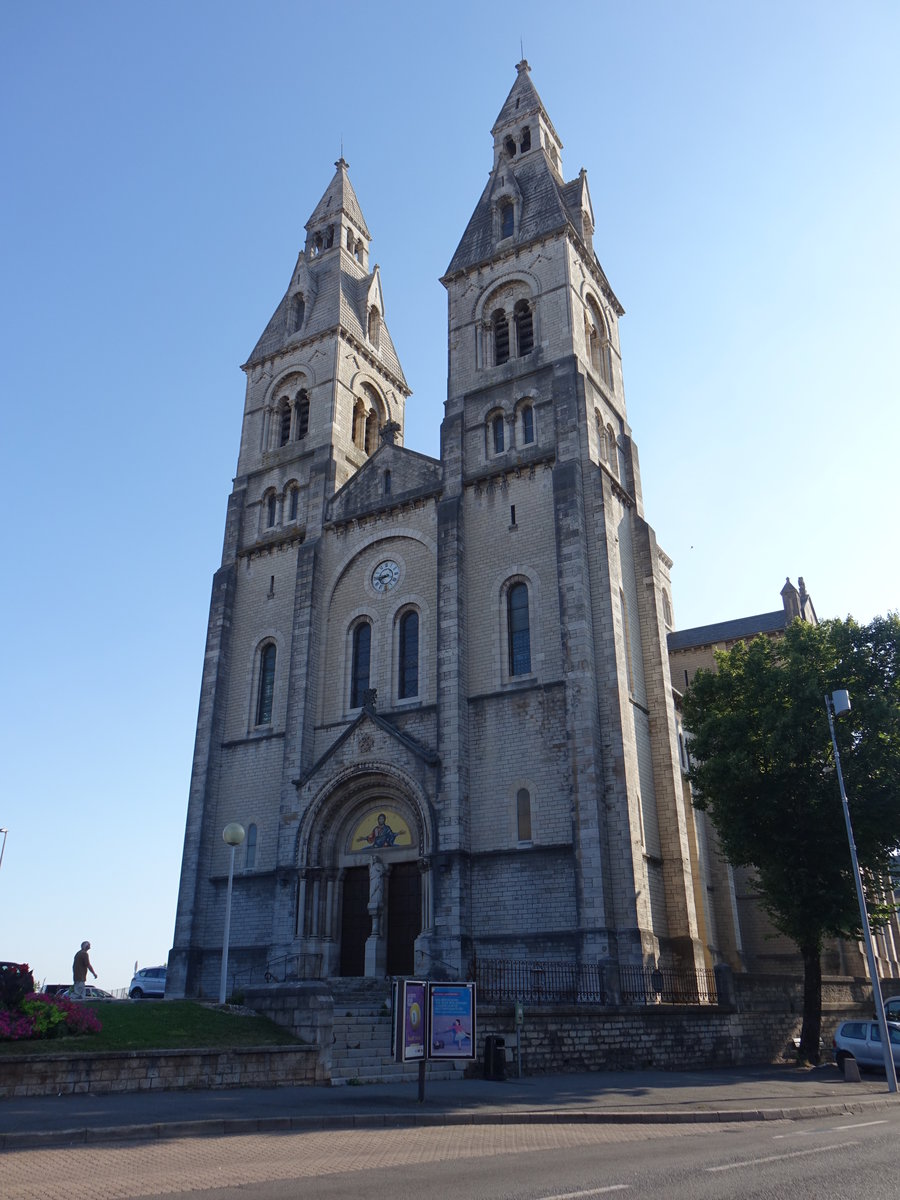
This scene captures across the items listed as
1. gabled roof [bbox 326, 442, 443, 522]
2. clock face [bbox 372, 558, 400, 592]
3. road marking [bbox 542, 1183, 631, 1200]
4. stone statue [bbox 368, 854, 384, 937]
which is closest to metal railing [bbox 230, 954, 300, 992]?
stone statue [bbox 368, 854, 384, 937]

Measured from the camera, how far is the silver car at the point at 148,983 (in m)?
34.5

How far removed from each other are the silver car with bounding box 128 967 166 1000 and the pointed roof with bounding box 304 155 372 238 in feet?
112

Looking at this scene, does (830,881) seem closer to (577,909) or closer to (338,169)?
(577,909)

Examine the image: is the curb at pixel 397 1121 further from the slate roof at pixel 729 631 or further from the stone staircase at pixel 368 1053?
the slate roof at pixel 729 631

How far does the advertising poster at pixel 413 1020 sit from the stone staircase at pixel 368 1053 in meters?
3.46

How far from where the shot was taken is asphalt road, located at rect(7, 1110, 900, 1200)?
25.6 feet

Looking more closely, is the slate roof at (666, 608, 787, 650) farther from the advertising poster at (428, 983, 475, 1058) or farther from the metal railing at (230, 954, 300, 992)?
the advertising poster at (428, 983, 475, 1058)

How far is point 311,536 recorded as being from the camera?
33406 mm

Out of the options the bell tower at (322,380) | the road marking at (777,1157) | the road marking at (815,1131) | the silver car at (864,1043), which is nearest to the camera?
the road marking at (777,1157)

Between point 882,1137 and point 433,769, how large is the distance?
16.5m

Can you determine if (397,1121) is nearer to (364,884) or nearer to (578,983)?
(578,983)

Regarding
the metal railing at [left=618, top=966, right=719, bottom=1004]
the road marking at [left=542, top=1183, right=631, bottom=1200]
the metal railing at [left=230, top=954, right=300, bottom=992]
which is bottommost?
the road marking at [left=542, top=1183, right=631, bottom=1200]

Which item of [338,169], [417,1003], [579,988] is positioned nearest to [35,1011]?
[417,1003]

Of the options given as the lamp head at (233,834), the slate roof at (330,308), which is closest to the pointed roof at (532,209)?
the slate roof at (330,308)
